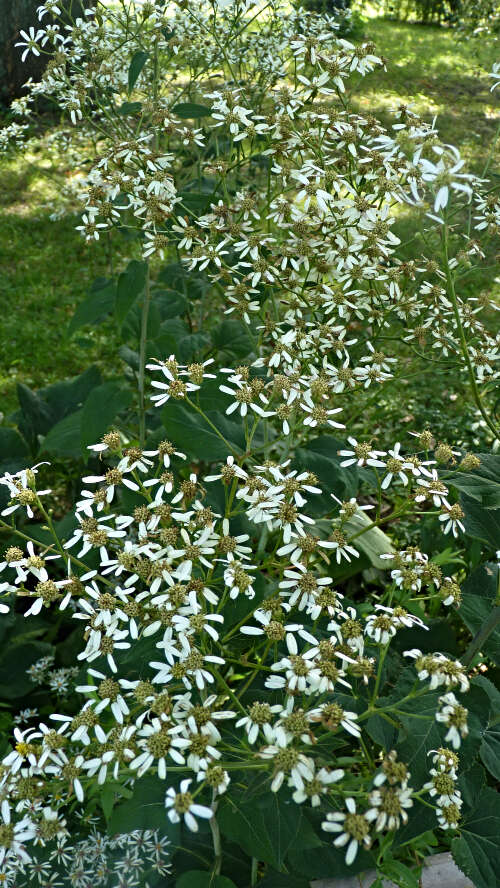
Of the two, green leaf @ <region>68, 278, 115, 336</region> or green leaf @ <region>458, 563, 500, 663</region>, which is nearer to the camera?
green leaf @ <region>458, 563, 500, 663</region>

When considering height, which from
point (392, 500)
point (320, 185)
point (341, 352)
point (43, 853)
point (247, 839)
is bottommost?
point (392, 500)

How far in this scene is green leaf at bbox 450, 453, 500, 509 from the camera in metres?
1.65

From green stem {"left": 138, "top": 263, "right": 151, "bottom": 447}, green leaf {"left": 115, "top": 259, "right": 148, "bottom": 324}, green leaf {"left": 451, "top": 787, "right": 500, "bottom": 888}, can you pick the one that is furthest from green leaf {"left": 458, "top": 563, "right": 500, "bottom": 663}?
green leaf {"left": 115, "top": 259, "right": 148, "bottom": 324}

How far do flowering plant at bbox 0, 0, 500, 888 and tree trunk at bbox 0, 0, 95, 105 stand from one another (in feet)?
17.0

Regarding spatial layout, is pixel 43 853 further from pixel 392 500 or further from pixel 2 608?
pixel 392 500

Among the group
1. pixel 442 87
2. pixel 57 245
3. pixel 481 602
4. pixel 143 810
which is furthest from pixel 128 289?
pixel 442 87

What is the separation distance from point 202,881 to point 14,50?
26.0 feet

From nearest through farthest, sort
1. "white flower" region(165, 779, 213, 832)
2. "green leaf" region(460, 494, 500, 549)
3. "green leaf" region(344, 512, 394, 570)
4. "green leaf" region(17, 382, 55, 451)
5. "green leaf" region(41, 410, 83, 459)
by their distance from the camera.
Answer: "white flower" region(165, 779, 213, 832), "green leaf" region(460, 494, 500, 549), "green leaf" region(344, 512, 394, 570), "green leaf" region(41, 410, 83, 459), "green leaf" region(17, 382, 55, 451)

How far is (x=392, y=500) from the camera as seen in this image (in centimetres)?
344

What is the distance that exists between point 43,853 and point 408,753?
2.57ft

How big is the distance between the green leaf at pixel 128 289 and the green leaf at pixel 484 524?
1120 millimetres

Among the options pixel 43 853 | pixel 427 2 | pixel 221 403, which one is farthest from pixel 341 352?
pixel 427 2

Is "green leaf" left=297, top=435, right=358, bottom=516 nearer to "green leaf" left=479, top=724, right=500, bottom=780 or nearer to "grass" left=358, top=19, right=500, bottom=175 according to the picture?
"green leaf" left=479, top=724, right=500, bottom=780

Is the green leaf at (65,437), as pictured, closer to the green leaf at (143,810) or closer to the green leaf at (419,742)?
the green leaf at (143,810)
